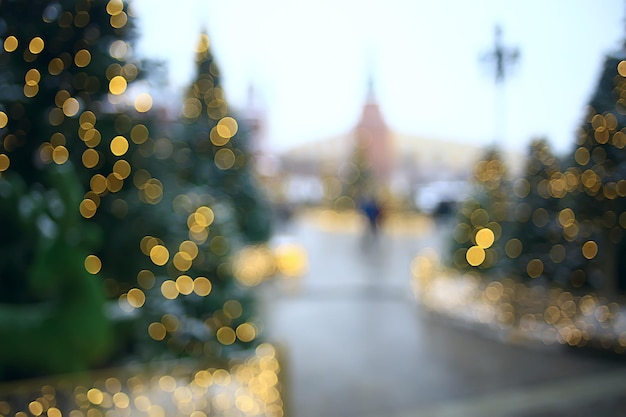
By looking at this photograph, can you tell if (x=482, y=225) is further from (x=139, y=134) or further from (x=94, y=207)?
(x=94, y=207)

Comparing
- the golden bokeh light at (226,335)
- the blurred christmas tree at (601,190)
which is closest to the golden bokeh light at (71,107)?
the golden bokeh light at (226,335)

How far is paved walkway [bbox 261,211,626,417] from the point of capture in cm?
265

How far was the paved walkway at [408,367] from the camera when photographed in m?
2.65

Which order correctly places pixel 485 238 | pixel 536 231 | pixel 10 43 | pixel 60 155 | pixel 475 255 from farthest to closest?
pixel 475 255
pixel 485 238
pixel 536 231
pixel 60 155
pixel 10 43

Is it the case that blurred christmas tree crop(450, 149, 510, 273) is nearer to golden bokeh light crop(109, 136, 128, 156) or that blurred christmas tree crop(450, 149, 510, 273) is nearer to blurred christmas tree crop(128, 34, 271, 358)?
blurred christmas tree crop(128, 34, 271, 358)

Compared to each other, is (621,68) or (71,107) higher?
(621,68)

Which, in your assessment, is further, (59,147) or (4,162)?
(59,147)

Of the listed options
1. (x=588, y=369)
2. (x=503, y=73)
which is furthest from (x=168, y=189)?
(x=588, y=369)

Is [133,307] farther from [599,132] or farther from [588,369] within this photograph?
[588,369]

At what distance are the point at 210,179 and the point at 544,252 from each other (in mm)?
3041

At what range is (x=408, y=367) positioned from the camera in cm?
338

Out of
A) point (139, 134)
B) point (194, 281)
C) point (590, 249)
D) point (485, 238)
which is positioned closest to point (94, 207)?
point (139, 134)

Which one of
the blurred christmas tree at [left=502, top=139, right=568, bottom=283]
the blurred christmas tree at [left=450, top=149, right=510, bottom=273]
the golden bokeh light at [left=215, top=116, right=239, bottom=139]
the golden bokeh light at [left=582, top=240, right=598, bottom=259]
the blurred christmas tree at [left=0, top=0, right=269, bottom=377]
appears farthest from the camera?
the golden bokeh light at [left=215, top=116, right=239, bottom=139]

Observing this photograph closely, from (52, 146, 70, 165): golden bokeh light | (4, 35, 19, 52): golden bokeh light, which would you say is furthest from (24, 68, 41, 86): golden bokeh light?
(52, 146, 70, 165): golden bokeh light
